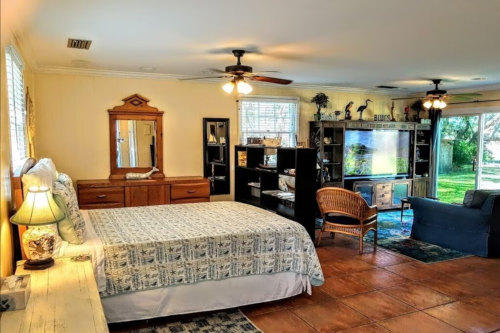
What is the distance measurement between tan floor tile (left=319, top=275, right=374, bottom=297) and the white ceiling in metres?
2.41

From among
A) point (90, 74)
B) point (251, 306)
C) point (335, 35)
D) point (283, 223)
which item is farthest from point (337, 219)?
point (90, 74)

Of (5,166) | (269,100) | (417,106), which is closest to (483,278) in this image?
(269,100)

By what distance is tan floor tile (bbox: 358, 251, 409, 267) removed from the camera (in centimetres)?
466

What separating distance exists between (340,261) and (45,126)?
431 cm

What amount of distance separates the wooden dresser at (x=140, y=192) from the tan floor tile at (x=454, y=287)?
331 centimetres

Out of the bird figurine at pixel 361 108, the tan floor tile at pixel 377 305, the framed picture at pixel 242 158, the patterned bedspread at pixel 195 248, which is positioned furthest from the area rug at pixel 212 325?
the bird figurine at pixel 361 108

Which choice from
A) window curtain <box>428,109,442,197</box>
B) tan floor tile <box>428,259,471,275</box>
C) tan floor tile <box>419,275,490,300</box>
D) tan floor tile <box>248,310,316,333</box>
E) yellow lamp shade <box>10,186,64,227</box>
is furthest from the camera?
window curtain <box>428,109,442,197</box>

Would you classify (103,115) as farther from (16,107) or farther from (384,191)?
(384,191)

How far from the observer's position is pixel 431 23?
321 centimetres

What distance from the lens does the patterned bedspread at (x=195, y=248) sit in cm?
296

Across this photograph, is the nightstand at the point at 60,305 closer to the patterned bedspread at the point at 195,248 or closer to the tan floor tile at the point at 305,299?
the patterned bedspread at the point at 195,248

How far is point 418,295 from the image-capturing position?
147 inches

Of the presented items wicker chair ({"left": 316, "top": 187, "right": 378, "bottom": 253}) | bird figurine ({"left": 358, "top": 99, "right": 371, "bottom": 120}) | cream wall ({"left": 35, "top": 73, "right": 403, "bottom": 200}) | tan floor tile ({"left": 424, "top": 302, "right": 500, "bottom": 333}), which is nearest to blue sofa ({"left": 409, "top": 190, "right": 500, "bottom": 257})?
wicker chair ({"left": 316, "top": 187, "right": 378, "bottom": 253})

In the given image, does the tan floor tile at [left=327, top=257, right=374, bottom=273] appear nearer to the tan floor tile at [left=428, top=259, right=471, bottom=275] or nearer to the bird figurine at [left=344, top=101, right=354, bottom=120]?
the tan floor tile at [left=428, top=259, right=471, bottom=275]
